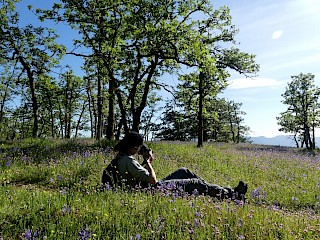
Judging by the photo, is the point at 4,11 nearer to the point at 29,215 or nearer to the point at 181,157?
the point at 181,157

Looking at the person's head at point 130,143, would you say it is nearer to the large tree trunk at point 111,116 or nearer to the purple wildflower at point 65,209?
the purple wildflower at point 65,209

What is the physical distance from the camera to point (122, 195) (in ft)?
16.1

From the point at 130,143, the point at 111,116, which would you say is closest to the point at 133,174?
the point at 130,143

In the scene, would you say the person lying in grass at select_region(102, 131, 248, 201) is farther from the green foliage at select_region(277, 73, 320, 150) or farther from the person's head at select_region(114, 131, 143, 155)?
the green foliage at select_region(277, 73, 320, 150)

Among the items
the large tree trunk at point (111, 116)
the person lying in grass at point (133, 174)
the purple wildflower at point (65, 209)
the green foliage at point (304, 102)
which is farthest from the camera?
the green foliage at point (304, 102)

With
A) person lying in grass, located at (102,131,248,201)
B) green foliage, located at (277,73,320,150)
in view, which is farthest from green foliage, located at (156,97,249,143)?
person lying in grass, located at (102,131,248,201)

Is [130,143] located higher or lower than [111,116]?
lower

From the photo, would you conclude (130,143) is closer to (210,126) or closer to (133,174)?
(133,174)

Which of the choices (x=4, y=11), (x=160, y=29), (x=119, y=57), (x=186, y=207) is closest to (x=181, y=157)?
(x=160, y=29)

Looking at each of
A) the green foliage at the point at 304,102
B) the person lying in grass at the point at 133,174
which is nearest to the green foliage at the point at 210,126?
the green foliage at the point at 304,102

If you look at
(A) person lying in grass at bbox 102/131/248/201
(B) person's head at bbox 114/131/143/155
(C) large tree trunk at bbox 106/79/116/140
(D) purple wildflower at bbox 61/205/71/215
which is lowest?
(D) purple wildflower at bbox 61/205/71/215

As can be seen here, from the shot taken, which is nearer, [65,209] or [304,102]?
[65,209]

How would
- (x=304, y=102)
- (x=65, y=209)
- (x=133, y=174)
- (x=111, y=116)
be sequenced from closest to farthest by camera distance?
1. (x=65, y=209)
2. (x=133, y=174)
3. (x=111, y=116)
4. (x=304, y=102)

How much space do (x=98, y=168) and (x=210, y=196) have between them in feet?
12.1
